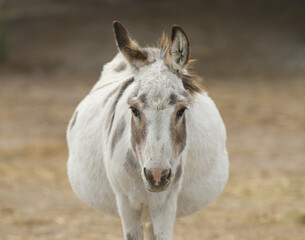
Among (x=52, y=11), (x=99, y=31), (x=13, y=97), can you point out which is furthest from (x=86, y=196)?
(x=52, y=11)

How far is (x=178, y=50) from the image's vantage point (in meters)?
3.55

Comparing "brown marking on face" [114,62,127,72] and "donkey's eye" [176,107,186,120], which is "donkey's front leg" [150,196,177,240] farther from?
"brown marking on face" [114,62,127,72]

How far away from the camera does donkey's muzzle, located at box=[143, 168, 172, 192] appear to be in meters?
3.25

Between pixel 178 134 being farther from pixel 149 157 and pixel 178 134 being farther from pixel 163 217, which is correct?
pixel 163 217

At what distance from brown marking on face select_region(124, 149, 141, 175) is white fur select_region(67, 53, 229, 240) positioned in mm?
24

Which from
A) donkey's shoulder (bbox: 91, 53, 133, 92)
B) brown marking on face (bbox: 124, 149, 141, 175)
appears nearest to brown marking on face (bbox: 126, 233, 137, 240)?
brown marking on face (bbox: 124, 149, 141, 175)

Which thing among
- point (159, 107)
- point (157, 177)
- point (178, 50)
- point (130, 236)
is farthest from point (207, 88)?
point (157, 177)

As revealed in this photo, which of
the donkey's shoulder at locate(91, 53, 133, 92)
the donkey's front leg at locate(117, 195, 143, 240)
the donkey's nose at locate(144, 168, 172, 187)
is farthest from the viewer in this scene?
the donkey's shoulder at locate(91, 53, 133, 92)

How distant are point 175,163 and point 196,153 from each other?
0.73m

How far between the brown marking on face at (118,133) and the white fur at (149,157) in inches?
1.3

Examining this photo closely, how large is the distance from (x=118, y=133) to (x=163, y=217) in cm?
58

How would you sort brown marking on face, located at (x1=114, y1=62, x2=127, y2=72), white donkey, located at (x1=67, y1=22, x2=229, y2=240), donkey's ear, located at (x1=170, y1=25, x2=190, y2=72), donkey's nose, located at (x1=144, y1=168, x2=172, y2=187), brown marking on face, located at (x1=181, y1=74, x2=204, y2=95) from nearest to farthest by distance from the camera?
donkey's nose, located at (x1=144, y1=168, x2=172, y2=187) → white donkey, located at (x1=67, y1=22, x2=229, y2=240) → donkey's ear, located at (x1=170, y1=25, x2=190, y2=72) → brown marking on face, located at (x1=181, y1=74, x2=204, y2=95) → brown marking on face, located at (x1=114, y1=62, x2=127, y2=72)

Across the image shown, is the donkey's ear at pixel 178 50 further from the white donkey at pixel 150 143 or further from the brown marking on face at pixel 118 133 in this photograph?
the brown marking on face at pixel 118 133

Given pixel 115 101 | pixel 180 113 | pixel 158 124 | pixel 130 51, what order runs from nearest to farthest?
pixel 158 124
pixel 180 113
pixel 130 51
pixel 115 101
